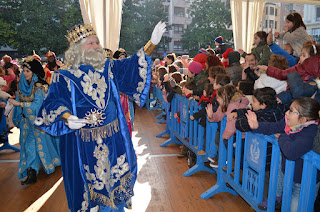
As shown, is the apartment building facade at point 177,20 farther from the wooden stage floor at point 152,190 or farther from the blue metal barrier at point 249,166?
the blue metal barrier at point 249,166

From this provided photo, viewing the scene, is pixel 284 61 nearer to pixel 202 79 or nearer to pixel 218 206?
pixel 202 79

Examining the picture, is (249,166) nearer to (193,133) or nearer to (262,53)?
(193,133)

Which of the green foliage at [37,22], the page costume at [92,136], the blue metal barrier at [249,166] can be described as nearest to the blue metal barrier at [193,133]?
the blue metal barrier at [249,166]

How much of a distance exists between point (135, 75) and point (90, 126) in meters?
0.62

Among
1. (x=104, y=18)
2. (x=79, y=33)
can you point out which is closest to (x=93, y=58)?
(x=79, y=33)

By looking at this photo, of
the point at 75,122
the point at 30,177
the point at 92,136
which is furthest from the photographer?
the point at 30,177

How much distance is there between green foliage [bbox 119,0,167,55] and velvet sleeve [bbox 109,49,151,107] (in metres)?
14.6

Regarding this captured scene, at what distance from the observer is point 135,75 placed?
8.08 feet

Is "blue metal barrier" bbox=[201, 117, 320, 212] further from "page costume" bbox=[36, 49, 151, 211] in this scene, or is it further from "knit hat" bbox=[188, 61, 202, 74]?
"knit hat" bbox=[188, 61, 202, 74]

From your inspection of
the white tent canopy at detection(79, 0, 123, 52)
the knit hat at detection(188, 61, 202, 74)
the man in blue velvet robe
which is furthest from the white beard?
the white tent canopy at detection(79, 0, 123, 52)

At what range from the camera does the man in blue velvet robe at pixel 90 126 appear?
216 cm

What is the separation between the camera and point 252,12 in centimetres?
767

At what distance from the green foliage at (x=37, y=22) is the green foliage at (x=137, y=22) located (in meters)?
3.18

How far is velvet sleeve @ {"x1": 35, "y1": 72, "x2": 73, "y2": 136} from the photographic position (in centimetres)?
208
